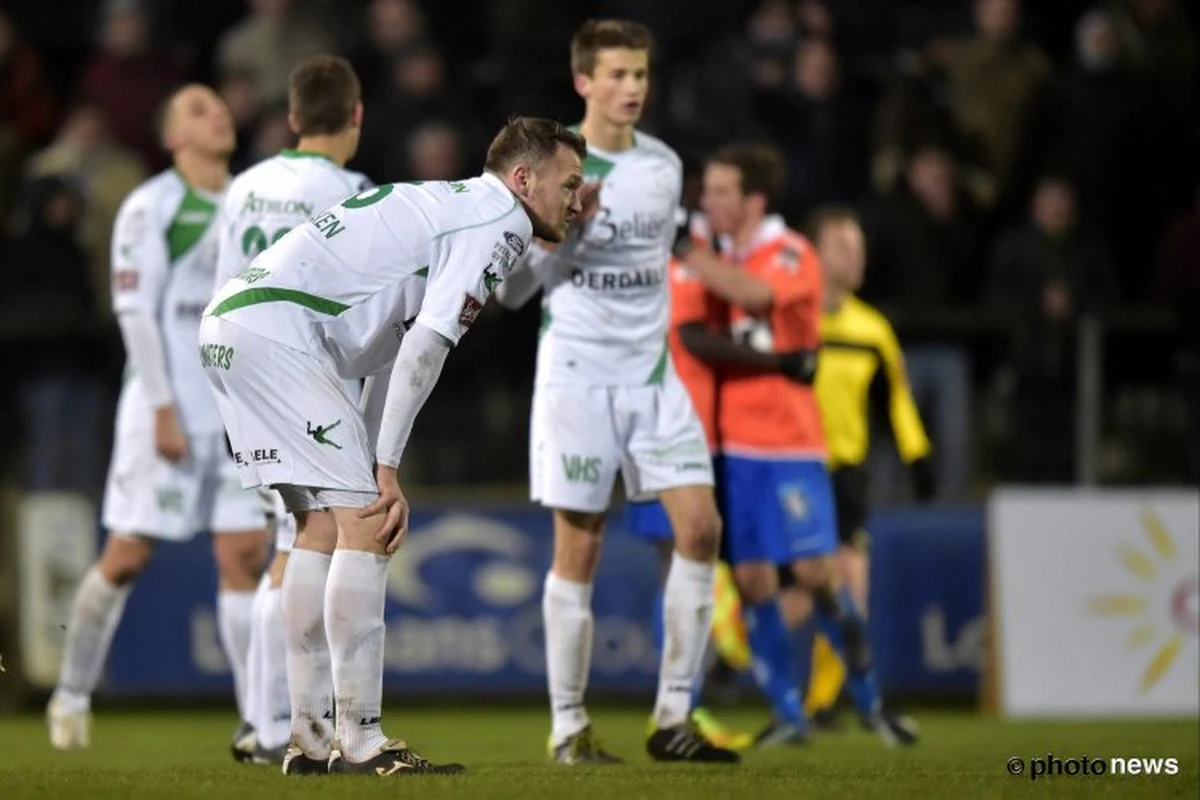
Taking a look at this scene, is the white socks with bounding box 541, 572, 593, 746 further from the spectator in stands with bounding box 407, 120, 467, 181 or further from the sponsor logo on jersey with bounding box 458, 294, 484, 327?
the spectator in stands with bounding box 407, 120, 467, 181

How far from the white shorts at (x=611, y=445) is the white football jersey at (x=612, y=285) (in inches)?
2.9

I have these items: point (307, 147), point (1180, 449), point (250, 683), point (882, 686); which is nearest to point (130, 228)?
point (307, 147)

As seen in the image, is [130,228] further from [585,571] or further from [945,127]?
[945,127]

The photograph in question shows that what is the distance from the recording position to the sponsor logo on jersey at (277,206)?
30.6 feet

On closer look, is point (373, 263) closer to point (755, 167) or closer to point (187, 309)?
point (187, 309)

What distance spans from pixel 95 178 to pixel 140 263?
5.64 meters

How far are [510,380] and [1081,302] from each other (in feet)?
12.3

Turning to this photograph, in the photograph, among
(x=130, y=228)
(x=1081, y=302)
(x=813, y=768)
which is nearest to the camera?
(x=813, y=768)

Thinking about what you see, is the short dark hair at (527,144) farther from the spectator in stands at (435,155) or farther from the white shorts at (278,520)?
the spectator in stands at (435,155)

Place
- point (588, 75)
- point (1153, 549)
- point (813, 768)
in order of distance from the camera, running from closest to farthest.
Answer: point (813, 768), point (588, 75), point (1153, 549)

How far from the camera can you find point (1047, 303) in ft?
50.4

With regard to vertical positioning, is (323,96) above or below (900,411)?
above

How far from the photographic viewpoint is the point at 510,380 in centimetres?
1557

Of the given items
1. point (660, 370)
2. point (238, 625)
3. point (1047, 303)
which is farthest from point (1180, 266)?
point (238, 625)
